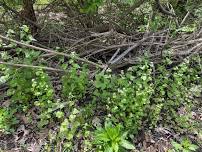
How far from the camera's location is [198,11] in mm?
4566

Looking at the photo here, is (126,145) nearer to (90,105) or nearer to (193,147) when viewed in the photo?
(90,105)

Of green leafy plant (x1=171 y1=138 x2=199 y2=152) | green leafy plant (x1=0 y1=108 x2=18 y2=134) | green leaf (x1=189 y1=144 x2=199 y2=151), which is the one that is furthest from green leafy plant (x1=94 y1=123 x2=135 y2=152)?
green leafy plant (x1=0 y1=108 x2=18 y2=134)

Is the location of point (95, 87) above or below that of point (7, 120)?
above

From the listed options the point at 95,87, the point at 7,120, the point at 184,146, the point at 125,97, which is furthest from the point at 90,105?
the point at 184,146

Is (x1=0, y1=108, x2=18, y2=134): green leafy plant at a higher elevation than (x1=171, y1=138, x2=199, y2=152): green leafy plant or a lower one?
higher

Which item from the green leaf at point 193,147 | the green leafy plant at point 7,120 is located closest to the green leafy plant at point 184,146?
the green leaf at point 193,147

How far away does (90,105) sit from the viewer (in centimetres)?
342

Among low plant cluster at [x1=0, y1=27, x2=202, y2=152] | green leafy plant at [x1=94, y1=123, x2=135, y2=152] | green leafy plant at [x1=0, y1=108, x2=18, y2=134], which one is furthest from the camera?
green leafy plant at [x1=0, y1=108, x2=18, y2=134]

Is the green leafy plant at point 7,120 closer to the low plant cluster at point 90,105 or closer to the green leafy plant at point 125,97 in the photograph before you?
the low plant cluster at point 90,105

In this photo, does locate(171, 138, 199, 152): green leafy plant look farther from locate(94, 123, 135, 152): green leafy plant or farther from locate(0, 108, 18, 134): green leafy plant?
locate(0, 108, 18, 134): green leafy plant

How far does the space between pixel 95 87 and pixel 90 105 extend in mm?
234

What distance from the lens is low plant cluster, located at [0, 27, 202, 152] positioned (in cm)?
321

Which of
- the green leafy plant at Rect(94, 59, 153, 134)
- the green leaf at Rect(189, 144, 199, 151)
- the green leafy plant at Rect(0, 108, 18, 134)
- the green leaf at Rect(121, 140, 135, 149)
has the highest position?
the green leafy plant at Rect(94, 59, 153, 134)

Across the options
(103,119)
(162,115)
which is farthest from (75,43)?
(162,115)
